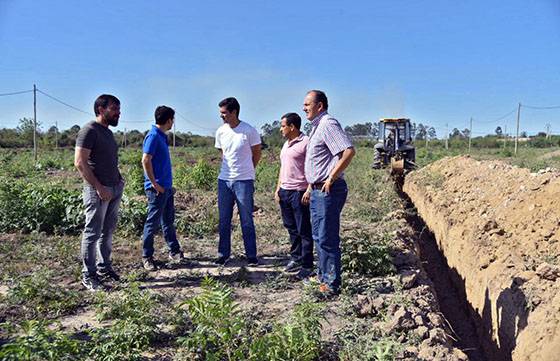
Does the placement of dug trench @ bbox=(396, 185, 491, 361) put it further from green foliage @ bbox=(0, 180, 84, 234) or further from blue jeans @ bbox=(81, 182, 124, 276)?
green foliage @ bbox=(0, 180, 84, 234)

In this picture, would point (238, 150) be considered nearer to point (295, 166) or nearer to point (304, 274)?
point (295, 166)

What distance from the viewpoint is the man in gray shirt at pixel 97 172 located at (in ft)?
12.9

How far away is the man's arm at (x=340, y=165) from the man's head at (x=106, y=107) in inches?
81.0

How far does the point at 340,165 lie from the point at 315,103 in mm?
603

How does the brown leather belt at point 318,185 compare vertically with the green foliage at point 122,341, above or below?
above

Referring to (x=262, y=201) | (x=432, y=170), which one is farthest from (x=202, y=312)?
(x=432, y=170)

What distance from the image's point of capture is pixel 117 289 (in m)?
4.07

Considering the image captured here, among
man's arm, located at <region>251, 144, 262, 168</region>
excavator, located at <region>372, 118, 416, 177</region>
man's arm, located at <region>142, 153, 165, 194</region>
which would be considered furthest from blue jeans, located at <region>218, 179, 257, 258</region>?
excavator, located at <region>372, 118, 416, 177</region>

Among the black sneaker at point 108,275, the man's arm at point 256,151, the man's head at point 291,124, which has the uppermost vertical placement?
the man's head at point 291,124

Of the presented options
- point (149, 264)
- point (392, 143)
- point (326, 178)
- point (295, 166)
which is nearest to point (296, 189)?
point (295, 166)

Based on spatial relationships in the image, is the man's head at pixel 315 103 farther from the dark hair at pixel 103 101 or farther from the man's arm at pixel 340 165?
the dark hair at pixel 103 101

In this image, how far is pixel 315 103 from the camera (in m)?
3.77

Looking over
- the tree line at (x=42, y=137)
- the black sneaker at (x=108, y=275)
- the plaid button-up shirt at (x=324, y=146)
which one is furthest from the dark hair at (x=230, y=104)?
the tree line at (x=42, y=137)

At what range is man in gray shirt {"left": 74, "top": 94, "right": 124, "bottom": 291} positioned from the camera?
3920 millimetres
